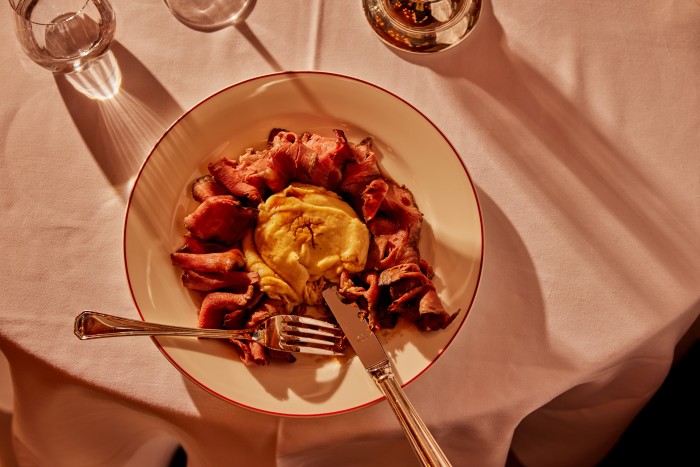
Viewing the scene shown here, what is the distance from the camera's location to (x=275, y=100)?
3.83 feet

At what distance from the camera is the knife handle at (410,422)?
35.2 inches

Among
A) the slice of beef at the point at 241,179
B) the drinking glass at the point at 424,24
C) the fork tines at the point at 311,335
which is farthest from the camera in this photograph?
the drinking glass at the point at 424,24

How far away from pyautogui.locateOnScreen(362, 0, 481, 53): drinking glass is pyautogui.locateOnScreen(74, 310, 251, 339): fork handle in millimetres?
682

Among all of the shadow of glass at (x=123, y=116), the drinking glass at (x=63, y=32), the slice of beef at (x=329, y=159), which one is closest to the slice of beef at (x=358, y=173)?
the slice of beef at (x=329, y=159)

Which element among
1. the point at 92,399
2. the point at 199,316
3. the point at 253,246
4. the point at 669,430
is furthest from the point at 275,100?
the point at 669,430

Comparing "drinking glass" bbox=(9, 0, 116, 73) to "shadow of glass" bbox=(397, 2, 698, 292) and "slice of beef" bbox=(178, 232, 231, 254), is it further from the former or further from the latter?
"shadow of glass" bbox=(397, 2, 698, 292)

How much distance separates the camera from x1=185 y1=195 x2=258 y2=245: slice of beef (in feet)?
3.55

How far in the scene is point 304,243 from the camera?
3.73 ft

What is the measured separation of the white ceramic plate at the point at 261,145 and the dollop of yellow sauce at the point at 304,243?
0.12 m

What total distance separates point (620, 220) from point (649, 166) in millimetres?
129

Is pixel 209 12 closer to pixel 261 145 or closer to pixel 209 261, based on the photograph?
pixel 261 145

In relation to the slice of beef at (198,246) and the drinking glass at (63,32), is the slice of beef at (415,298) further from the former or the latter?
the drinking glass at (63,32)

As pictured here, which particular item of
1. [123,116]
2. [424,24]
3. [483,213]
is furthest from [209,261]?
[424,24]

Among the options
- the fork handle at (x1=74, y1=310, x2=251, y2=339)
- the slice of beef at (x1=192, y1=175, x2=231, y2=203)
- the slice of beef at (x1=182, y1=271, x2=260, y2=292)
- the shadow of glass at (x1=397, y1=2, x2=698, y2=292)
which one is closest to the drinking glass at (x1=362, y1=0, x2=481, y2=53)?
the shadow of glass at (x1=397, y1=2, x2=698, y2=292)
